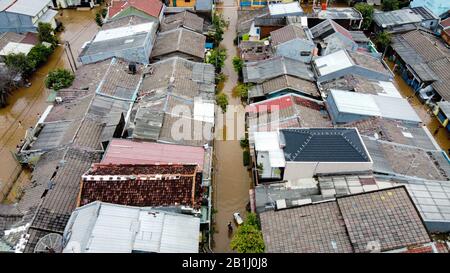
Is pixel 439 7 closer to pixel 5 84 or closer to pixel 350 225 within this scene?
pixel 350 225

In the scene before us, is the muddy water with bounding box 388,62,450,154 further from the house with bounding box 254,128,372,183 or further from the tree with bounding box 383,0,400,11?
the tree with bounding box 383,0,400,11

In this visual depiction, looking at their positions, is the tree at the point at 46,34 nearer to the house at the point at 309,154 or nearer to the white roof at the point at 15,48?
the white roof at the point at 15,48

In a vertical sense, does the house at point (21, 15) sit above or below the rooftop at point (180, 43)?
above

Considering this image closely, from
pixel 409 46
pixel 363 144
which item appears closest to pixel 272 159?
pixel 363 144

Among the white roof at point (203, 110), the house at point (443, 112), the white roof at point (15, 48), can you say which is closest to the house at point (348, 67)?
the house at point (443, 112)

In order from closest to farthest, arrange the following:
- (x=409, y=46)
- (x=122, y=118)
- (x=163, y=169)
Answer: (x=163, y=169), (x=122, y=118), (x=409, y=46)

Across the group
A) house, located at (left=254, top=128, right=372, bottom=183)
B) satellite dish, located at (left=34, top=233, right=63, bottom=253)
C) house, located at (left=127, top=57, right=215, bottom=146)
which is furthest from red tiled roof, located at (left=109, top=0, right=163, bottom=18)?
satellite dish, located at (left=34, top=233, right=63, bottom=253)

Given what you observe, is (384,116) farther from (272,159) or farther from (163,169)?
(163,169)
